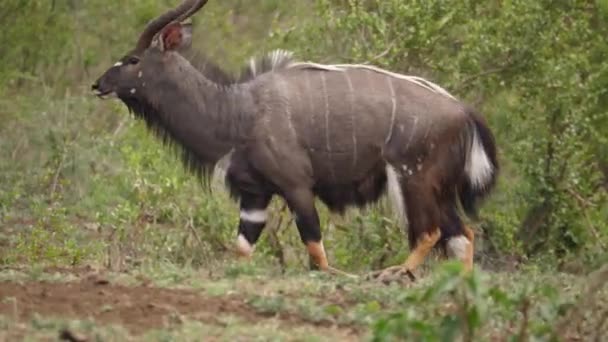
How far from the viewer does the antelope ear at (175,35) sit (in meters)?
11.1

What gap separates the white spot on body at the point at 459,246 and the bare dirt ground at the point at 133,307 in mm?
3357

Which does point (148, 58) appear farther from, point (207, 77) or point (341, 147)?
point (341, 147)

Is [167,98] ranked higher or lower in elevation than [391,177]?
higher

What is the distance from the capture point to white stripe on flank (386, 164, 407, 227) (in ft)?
34.4

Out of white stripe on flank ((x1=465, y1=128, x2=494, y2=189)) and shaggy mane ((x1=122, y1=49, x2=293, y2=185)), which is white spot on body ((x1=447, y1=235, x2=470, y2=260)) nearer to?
white stripe on flank ((x1=465, y1=128, x2=494, y2=189))

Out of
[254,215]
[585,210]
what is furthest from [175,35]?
[585,210]

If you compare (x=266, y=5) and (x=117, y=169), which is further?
(x=266, y=5)

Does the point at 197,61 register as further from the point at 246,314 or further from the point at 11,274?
the point at 246,314

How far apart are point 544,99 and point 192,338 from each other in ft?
22.5

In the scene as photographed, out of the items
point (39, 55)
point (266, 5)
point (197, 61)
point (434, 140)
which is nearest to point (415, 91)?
point (434, 140)

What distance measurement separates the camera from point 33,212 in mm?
14188

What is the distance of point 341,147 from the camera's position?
1057cm

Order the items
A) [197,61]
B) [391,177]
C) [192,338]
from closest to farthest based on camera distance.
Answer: [192,338] < [391,177] < [197,61]

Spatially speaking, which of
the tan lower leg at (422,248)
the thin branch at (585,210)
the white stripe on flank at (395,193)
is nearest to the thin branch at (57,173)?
the thin branch at (585,210)
